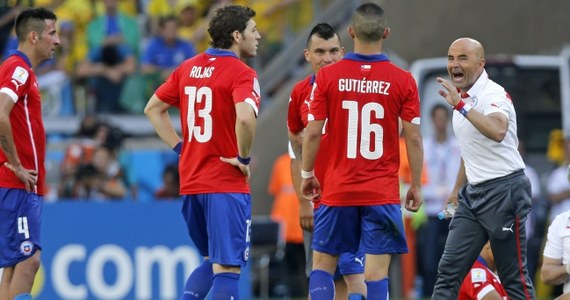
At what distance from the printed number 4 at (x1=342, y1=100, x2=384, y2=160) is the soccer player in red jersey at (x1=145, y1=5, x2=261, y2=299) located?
0.75m

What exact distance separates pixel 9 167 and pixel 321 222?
8.49 feet

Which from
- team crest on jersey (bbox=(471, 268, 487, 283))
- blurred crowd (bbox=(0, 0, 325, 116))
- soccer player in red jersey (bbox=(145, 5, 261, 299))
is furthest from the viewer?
blurred crowd (bbox=(0, 0, 325, 116))

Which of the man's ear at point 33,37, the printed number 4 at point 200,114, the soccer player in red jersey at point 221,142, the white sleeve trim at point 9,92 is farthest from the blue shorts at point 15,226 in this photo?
the printed number 4 at point 200,114

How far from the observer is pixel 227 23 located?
450 inches

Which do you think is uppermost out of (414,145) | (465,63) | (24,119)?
(465,63)

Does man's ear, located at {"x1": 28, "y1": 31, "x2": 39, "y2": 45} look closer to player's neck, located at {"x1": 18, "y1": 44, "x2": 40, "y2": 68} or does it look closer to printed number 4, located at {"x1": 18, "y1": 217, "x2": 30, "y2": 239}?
player's neck, located at {"x1": 18, "y1": 44, "x2": 40, "y2": 68}

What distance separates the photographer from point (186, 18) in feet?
69.7

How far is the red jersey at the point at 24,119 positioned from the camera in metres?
11.7

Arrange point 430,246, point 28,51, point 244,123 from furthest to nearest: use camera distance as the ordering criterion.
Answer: point 430,246 < point 28,51 < point 244,123

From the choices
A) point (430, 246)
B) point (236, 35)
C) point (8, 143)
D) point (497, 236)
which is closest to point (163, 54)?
point (430, 246)

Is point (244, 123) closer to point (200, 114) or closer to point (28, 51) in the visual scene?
point (200, 114)

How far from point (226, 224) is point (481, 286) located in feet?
8.17

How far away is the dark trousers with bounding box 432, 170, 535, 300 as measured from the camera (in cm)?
1145

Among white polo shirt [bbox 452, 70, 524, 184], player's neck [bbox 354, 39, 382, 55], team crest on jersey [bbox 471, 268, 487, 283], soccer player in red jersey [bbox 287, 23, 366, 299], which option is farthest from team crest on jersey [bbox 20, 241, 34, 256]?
team crest on jersey [bbox 471, 268, 487, 283]
